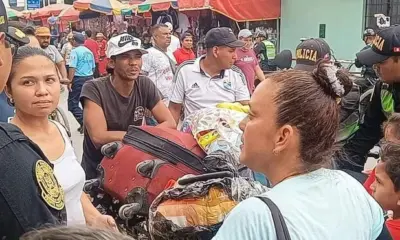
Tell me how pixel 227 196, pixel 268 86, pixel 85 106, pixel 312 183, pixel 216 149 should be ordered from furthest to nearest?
pixel 85 106, pixel 216 149, pixel 227 196, pixel 268 86, pixel 312 183

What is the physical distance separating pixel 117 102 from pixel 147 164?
1103 millimetres

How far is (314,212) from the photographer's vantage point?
1.51 meters

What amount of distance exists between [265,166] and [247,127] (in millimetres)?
127

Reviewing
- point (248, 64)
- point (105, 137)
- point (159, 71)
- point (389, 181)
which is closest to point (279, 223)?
point (389, 181)

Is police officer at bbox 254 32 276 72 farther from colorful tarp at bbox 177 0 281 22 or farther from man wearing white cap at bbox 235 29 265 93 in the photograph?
colorful tarp at bbox 177 0 281 22

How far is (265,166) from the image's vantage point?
1.73 meters

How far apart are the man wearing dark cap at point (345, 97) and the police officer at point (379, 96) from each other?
0.26 ft

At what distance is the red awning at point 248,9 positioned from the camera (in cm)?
1670

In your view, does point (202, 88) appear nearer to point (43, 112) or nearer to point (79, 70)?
point (43, 112)

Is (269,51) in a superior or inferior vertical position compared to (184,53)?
inferior

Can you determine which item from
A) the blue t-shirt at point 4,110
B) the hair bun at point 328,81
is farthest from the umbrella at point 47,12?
the hair bun at point 328,81

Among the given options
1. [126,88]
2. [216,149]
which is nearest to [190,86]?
[126,88]

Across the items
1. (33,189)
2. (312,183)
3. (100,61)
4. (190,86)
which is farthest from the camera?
(100,61)

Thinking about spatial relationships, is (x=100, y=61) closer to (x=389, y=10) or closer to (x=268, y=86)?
(x=389, y=10)
